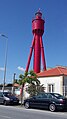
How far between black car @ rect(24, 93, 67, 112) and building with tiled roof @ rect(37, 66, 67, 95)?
9066mm

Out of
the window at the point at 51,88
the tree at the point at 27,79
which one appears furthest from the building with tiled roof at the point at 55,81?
the tree at the point at 27,79

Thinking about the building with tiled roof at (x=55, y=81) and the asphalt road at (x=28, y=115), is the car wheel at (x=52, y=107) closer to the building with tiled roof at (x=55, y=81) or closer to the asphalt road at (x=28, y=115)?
the asphalt road at (x=28, y=115)

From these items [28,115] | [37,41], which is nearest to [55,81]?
[28,115]

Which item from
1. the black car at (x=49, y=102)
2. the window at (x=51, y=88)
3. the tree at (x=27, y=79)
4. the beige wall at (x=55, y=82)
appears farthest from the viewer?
the window at (x=51, y=88)

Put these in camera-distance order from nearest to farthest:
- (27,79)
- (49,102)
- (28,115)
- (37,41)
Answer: (28,115) → (49,102) → (27,79) → (37,41)

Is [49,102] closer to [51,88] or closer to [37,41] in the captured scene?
[51,88]

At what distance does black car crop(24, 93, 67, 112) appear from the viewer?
65.6 ft

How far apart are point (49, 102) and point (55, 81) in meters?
11.8

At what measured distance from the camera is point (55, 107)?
20062mm

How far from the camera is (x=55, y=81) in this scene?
1272 inches

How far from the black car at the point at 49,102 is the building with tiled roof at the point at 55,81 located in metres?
9.07

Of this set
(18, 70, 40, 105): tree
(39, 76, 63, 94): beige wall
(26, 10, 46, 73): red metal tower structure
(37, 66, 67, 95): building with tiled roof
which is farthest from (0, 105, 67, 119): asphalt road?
(26, 10, 46, 73): red metal tower structure

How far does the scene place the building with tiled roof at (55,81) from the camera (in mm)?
31266

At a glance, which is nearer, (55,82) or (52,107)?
(52,107)
